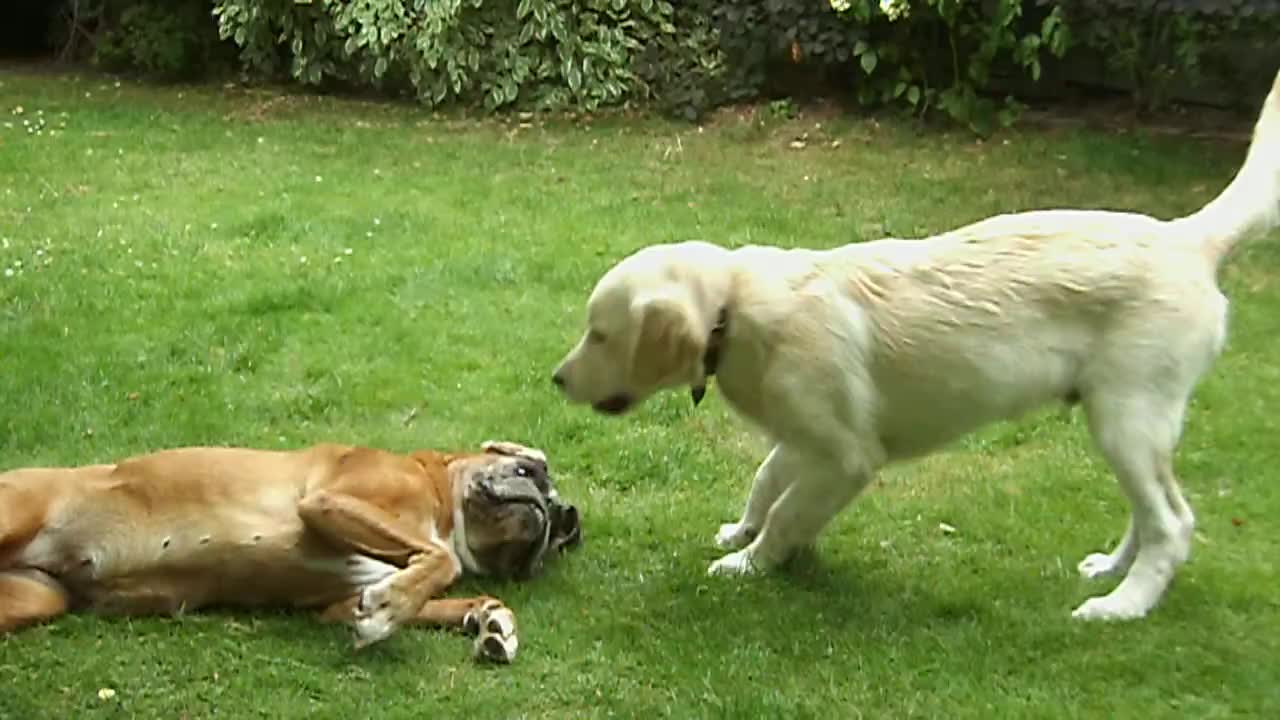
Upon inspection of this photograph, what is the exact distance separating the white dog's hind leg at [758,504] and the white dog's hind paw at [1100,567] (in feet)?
2.83

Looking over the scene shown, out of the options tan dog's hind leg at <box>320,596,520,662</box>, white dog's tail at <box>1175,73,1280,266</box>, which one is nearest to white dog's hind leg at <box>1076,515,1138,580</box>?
white dog's tail at <box>1175,73,1280,266</box>

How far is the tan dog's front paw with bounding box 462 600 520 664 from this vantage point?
3.88 metres

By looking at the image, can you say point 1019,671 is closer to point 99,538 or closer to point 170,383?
point 99,538

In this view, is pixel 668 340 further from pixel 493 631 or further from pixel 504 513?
pixel 493 631

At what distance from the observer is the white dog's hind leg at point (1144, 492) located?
13.2 ft

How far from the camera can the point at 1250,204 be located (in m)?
4.22

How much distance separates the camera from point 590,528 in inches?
187

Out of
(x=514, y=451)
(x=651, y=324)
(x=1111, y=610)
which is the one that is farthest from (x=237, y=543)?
(x=1111, y=610)

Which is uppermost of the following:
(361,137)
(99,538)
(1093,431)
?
(1093,431)

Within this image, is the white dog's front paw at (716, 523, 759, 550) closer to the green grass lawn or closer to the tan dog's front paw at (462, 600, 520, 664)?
the green grass lawn

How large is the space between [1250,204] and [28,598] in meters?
3.26

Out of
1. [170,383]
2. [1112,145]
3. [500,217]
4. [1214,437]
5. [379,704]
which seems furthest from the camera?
[1112,145]

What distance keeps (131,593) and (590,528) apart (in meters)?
1.35

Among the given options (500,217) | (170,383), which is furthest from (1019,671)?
(500,217)
